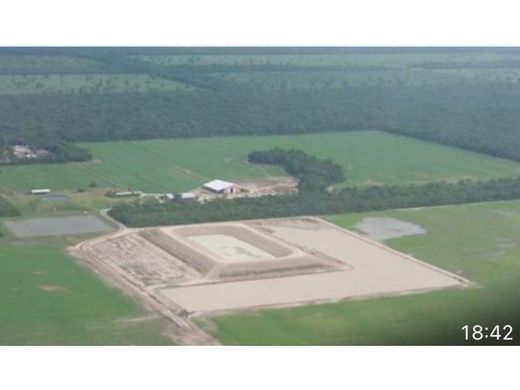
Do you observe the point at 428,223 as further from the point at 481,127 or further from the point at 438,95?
the point at 438,95

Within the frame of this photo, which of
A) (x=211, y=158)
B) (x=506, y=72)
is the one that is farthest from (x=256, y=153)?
(x=506, y=72)

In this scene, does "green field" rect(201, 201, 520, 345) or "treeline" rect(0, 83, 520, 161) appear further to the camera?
"treeline" rect(0, 83, 520, 161)

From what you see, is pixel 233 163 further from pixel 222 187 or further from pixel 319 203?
pixel 319 203

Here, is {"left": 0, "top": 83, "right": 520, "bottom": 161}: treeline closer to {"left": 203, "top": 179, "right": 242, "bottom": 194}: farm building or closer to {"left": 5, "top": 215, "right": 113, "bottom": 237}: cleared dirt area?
{"left": 203, "top": 179, "right": 242, "bottom": 194}: farm building

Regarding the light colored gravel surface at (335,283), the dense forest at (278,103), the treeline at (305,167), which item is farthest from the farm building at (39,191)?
the light colored gravel surface at (335,283)

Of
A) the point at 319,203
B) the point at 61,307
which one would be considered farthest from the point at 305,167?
the point at 61,307

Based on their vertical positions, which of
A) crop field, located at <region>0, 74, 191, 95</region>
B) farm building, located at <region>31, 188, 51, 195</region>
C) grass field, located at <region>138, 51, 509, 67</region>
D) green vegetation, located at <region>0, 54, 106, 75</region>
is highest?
grass field, located at <region>138, 51, 509, 67</region>

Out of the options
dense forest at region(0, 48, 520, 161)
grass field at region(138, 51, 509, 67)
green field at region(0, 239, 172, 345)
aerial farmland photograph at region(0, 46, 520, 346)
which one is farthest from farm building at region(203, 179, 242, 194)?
grass field at region(138, 51, 509, 67)
